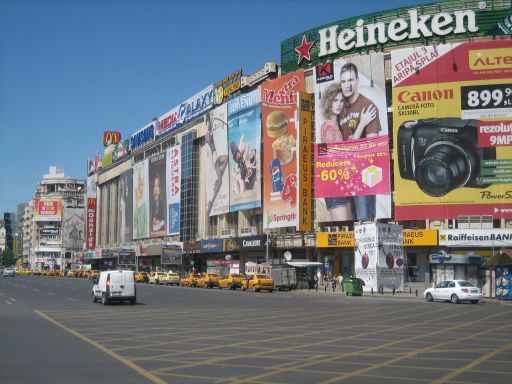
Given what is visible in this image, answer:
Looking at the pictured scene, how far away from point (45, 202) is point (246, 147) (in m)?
130

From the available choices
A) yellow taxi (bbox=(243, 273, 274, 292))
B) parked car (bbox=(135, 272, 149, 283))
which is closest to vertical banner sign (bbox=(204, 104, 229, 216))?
parked car (bbox=(135, 272, 149, 283))

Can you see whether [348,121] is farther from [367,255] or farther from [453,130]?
[367,255]

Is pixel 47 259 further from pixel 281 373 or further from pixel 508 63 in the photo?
pixel 281 373

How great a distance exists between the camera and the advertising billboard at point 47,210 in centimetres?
19265

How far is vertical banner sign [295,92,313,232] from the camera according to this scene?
69812mm

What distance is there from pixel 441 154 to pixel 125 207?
255ft

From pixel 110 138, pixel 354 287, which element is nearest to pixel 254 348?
pixel 354 287

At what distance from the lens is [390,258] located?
4953 cm

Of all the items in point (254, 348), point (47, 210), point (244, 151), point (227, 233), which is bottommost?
point (254, 348)

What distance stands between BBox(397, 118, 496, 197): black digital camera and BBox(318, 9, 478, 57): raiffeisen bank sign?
30.5 feet

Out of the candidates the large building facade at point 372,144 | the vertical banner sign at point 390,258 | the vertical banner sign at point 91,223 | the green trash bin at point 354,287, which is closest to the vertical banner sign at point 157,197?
the large building facade at point 372,144

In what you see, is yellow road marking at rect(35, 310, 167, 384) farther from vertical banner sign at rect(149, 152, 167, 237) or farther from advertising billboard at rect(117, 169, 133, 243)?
advertising billboard at rect(117, 169, 133, 243)

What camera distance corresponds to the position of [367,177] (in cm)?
6462

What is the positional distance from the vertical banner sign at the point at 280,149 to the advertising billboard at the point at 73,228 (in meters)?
122
